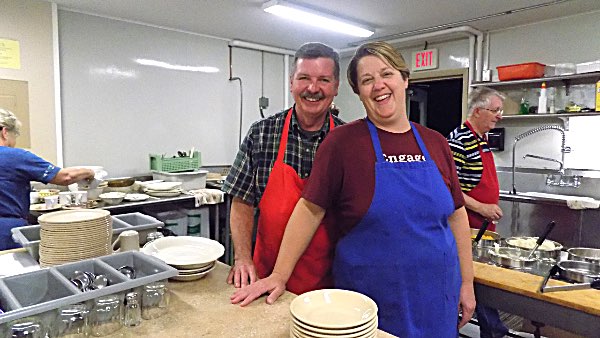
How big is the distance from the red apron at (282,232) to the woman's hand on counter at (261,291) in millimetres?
191

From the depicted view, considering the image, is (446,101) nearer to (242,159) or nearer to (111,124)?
(111,124)

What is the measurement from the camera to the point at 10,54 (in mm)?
3637

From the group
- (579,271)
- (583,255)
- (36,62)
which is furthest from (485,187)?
(36,62)

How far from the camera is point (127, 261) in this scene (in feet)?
4.33

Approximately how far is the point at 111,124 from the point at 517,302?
414cm

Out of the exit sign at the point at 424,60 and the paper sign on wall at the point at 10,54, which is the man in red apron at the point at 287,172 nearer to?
the paper sign on wall at the point at 10,54

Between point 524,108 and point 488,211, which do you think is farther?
point 524,108

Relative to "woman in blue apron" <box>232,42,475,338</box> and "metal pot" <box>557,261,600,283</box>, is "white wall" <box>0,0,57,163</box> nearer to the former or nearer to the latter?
"woman in blue apron" <box>232,42,475,338</box>

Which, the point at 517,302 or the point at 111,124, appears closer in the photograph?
the point at 517,302

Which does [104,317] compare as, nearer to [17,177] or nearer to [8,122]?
[17,177]

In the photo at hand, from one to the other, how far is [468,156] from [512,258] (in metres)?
0.95

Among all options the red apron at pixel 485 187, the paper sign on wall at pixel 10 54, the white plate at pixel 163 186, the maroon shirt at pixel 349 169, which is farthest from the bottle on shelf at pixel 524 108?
the paper sign on wall at pixel 10 54

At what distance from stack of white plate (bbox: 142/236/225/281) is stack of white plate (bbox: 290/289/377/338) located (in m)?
0.47

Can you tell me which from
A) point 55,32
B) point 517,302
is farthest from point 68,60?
point 517,302
